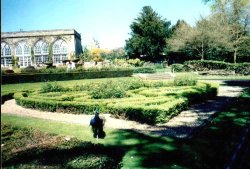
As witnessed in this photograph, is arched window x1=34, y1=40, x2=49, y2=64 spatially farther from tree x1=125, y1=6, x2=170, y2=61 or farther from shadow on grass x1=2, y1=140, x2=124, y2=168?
shadow on grass x1=2, y1=140, x2=124, y2=168

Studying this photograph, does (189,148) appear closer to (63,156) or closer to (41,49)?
(63,156)

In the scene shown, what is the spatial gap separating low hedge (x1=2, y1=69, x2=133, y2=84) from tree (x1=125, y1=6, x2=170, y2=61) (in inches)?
820

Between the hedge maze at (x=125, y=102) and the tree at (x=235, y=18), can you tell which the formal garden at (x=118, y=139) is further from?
the tree at (x=235, y=18)

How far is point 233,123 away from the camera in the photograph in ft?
39.6

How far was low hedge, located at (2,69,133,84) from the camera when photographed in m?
34.0

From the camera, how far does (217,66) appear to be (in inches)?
1636

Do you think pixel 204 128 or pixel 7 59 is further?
pixel 7 59

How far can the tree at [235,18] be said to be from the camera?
4294cm

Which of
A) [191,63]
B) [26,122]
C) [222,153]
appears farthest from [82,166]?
[191,63]

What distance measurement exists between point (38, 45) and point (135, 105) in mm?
56172

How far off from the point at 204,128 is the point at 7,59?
61921mm

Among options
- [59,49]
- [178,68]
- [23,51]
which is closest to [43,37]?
[59,49]

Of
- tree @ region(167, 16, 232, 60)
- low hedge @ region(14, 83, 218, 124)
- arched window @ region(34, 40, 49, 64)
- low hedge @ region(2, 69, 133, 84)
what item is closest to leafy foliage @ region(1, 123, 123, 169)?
low hedge @ region(14, 83, 218, 124)

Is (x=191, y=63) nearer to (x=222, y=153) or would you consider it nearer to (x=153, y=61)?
(x=153, y=61)
